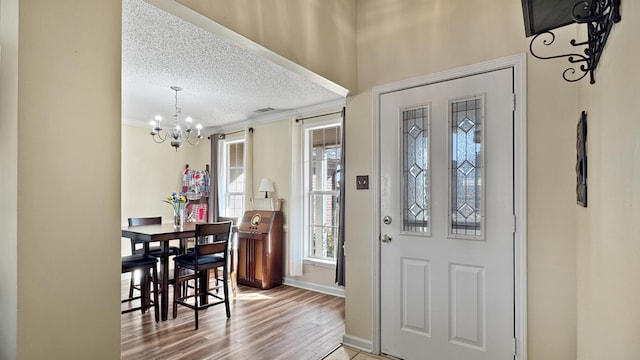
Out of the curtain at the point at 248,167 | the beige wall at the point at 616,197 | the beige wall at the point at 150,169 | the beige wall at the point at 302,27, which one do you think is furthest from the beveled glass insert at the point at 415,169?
the beige wall at the point at 150,169

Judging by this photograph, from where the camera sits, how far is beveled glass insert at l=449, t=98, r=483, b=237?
2.26 meters

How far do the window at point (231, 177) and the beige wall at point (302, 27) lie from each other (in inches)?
134

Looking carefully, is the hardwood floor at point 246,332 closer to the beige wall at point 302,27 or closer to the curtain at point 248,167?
the curtain at point 248,167

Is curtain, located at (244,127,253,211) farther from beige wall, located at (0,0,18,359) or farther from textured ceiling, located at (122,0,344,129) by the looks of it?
beige wall, located at (0,0,18,359)

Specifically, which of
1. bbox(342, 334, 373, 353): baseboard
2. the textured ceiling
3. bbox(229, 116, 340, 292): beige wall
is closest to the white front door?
bbox(342, 334, 373, 353): baseboard

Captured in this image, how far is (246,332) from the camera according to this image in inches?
125

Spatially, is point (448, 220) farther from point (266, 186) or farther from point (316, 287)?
point (266, 186)

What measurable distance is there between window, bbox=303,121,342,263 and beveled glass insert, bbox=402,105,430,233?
1.89 meters

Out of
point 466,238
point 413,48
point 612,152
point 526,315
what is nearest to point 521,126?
point 466,238

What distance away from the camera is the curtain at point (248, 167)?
5.30 m

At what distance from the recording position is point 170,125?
5828 mm

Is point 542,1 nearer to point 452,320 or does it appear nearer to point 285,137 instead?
point 452,320

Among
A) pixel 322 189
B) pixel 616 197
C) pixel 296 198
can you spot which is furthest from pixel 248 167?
pixel 616 197

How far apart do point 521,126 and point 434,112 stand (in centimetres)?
57
